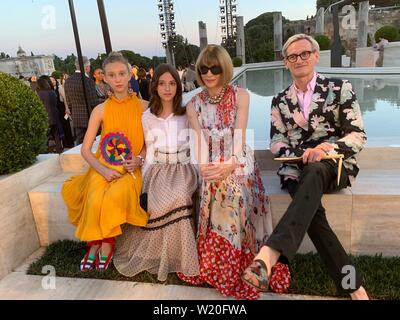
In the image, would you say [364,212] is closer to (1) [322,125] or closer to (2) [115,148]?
(1) [322,125]

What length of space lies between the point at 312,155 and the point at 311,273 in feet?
2.72

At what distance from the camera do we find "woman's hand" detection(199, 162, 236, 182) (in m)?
2.23

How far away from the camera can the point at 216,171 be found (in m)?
2.23

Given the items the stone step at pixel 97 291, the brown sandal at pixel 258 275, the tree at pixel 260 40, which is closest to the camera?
the brown sandal at pixel 258 275

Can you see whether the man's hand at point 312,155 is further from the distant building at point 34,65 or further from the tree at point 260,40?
the distant building at point 34,65

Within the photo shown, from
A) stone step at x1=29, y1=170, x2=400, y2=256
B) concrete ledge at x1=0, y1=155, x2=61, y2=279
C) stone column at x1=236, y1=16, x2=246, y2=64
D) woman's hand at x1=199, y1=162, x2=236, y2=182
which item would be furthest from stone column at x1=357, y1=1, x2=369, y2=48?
concrete ledge at x1=0, y1=155, x2=61, y2=279

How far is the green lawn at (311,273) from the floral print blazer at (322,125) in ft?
2.10

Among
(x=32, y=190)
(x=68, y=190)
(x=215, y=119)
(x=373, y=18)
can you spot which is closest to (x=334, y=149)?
(x=215, y=119)

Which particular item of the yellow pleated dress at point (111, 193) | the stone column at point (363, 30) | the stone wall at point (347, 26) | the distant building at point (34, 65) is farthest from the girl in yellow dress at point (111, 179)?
the distant building at point (34, 65)

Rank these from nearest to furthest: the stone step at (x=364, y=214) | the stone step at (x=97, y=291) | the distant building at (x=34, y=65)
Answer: the stone step at (x=97, y=291) < the stone step at (x=364, y=214) < the distant building at (x=34, y=65)

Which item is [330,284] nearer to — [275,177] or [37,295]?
[275,177]

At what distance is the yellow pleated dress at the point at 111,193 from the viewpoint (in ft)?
7.77

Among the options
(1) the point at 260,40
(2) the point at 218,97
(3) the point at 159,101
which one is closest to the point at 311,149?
(2) the point at 218,97
